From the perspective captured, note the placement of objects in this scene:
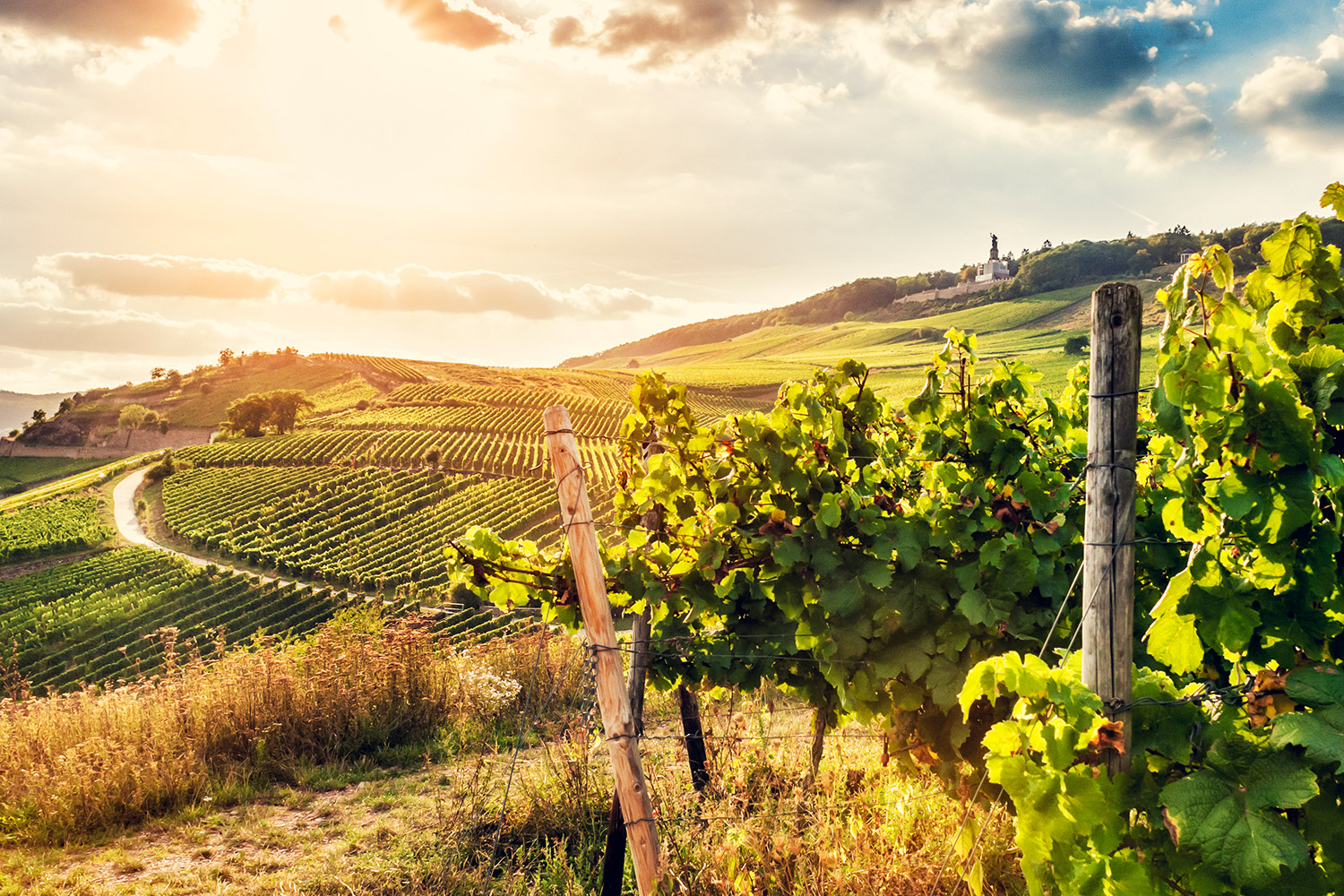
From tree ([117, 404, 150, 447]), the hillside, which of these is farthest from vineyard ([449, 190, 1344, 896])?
tree ([117, 404, 150, 447])

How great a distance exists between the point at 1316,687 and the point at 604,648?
7.38ft

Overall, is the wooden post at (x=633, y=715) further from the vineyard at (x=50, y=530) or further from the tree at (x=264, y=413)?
Result: the tree at (x=264, y=413)

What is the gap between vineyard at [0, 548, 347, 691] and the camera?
145 feet

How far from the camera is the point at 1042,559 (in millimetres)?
3154

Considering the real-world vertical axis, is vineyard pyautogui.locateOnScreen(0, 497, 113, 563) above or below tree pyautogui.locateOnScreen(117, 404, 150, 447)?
below

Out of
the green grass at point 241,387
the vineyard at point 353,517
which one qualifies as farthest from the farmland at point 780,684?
the green grass at point 241,387

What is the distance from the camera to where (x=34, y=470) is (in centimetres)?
9862

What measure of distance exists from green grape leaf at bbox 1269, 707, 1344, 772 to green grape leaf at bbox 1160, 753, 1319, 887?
77 millimetres

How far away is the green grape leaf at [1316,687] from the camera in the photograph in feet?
5.89

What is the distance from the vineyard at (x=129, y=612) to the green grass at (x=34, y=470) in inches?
1845

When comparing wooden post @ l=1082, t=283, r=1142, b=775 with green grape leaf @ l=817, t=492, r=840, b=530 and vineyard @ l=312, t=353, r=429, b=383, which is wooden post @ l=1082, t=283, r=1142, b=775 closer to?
green grape leaf @ l=817, t=492, r=840, b=530

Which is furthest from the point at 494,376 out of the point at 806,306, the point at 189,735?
the point at 189,735

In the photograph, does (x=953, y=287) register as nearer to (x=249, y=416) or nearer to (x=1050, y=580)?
(x=249, y=416)

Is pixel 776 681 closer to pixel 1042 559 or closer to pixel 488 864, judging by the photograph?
pixel 1042 559
